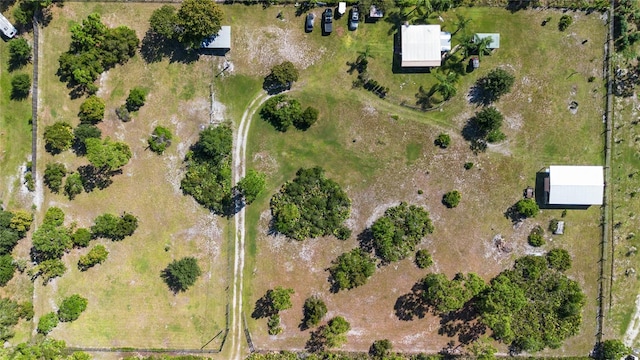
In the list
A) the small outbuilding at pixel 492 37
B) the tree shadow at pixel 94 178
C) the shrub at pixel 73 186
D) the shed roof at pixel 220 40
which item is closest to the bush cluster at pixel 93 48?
the shed roof at pixel 220 40

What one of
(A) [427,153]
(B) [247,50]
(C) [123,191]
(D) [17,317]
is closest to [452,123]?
(A) [427,153]

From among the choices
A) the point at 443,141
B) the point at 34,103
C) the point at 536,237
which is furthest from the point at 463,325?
the point at 34,103

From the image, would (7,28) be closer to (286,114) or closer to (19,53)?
(19,53)

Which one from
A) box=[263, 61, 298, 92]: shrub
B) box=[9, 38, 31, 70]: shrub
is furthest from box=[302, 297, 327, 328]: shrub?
box=[9, 38, 31, 70]: shrub

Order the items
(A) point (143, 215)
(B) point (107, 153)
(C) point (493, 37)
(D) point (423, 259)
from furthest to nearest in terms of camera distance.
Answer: (A) point (143, 215) → (D) point (423, 259) → (C) point (493, 37) → (B) point (107, 153)

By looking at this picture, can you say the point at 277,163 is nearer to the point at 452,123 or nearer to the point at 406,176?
the point at 406,176
